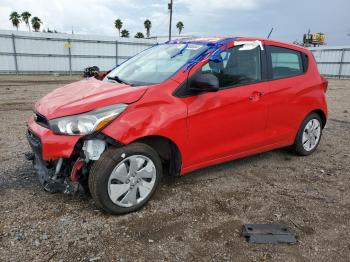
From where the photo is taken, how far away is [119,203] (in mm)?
3084

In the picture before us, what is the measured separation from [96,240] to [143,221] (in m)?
0.49

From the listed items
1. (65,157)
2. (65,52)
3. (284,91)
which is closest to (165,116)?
(65,157)

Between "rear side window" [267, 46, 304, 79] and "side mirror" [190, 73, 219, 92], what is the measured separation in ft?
4.17

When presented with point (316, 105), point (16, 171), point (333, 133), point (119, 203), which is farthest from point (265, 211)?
point (333, 133)

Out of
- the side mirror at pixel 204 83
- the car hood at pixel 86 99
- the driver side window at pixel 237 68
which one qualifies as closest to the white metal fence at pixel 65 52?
the car hood at pixel 86 99

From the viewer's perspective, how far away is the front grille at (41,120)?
10.0 feet

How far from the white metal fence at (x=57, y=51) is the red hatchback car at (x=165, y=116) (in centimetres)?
1858

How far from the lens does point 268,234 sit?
2908 millimetres

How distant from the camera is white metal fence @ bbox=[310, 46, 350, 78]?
2459cm

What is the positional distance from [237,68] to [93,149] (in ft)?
6.37

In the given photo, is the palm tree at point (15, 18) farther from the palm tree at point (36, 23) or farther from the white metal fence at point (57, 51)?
the white metal fence at point (57, 51)

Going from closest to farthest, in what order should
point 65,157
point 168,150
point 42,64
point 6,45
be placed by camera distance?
1. point 65,157
2. point 168,150
3. point 6,45
4. point 42,64

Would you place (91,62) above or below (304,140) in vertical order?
above

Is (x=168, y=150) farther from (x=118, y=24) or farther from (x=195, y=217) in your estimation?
(x=118, y=24)
